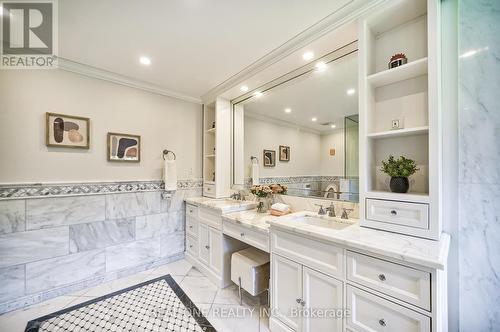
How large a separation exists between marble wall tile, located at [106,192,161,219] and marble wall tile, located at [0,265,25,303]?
2.65 ft

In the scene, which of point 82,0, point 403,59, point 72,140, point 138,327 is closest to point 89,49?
point 82,0

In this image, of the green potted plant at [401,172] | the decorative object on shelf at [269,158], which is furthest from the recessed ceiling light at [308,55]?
the green potted plant at [401,172]

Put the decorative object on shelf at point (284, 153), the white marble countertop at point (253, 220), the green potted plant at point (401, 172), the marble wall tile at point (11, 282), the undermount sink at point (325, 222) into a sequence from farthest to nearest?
the decorative object on shelf at point (284, 153), the marble wall tile at point (11, 282), the white marble countertop at point (253, 220), the undermount sink at point (325, 222), the green potted plant at point (401, 172)

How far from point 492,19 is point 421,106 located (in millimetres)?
553

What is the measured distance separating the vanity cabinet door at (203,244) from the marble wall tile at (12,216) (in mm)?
1702

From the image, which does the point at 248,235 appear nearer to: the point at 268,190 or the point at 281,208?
the point at 281,208

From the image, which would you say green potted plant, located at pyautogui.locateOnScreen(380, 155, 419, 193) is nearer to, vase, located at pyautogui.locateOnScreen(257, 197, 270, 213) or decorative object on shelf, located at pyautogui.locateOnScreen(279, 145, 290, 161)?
decorative object on shelf, located at pyautogui.locateOnScreen(279, 145, 290, 161)

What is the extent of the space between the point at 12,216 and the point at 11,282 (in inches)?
24.0

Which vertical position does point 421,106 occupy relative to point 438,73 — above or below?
below

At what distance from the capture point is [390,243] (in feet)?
3.59

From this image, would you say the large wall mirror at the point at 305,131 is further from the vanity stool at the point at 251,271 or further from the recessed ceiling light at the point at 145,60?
the recessed ceiling light at the point at 145,60

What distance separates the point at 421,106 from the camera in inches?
52.4

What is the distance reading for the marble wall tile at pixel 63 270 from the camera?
196cm

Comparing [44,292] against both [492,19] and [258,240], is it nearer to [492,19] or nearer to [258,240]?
[258,240]
